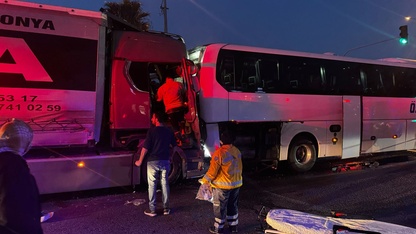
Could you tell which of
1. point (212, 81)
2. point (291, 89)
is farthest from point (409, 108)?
point (212, 81)

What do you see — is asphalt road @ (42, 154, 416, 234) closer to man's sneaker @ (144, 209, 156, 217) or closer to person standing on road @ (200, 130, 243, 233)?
man's sneaker @ (144, 209, 156, 217)

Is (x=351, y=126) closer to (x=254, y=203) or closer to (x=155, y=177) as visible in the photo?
(x=254, y=203)

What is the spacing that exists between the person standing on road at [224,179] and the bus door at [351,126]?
6.88m

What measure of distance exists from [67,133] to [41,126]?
1.52 feet

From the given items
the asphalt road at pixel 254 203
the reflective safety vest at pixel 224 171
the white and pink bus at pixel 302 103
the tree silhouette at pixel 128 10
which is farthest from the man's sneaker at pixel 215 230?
the tree silhouette at pixel 128 10

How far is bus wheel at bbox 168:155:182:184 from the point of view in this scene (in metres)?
7.84

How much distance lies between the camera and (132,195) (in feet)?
23.9

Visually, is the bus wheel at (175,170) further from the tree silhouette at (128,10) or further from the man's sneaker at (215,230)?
the tree silhouette at (128,10)

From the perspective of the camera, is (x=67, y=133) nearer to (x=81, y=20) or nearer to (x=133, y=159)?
(x=133, y=159)

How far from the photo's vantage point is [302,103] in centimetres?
1023

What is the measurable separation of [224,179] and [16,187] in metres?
3.10

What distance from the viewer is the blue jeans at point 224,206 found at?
5039 millimetres

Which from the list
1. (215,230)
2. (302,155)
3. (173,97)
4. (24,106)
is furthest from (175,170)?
(302,155)

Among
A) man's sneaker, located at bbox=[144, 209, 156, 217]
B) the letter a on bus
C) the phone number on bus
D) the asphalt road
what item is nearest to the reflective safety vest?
the asphalt road
